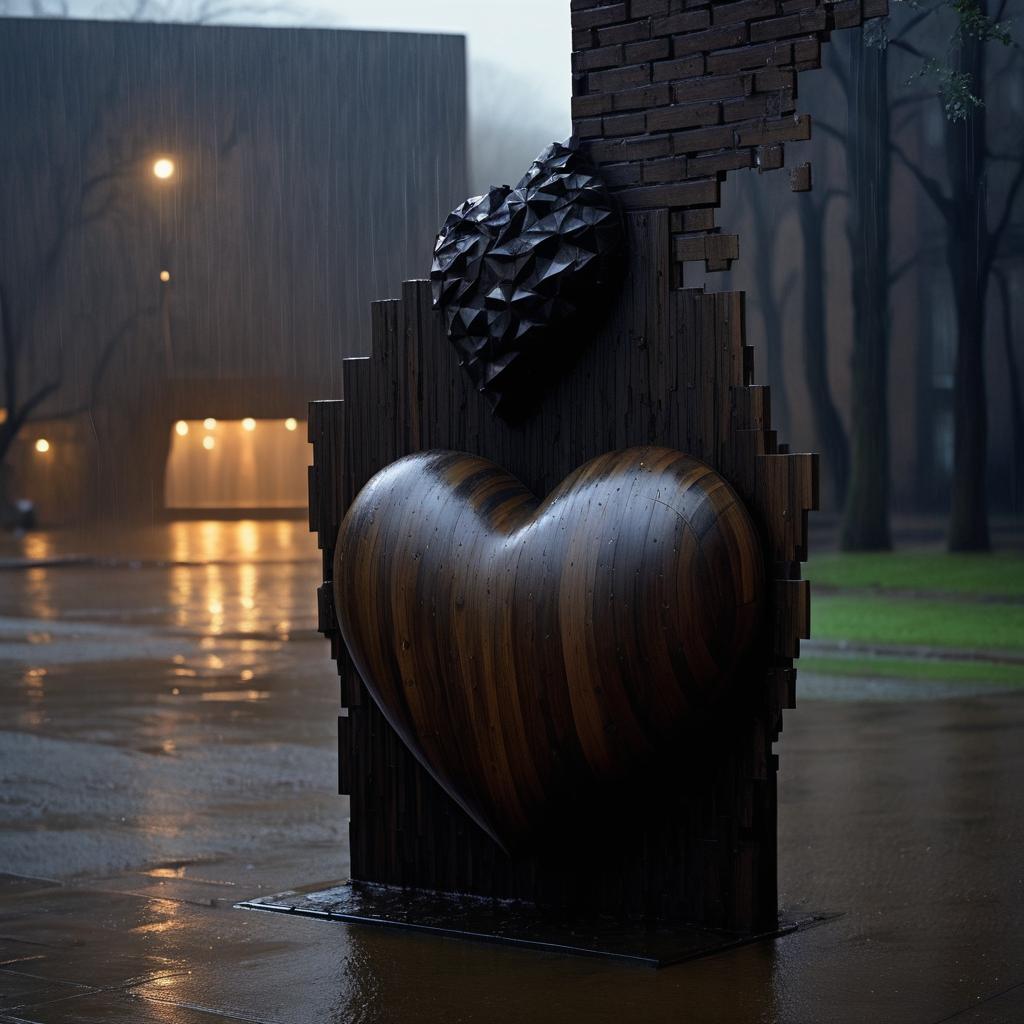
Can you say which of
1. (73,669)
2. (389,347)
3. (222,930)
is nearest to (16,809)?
(222,930)

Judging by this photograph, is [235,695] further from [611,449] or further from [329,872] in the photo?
[611,449]

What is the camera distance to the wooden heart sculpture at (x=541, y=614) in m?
5.10

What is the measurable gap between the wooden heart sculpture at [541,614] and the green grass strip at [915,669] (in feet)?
33.2

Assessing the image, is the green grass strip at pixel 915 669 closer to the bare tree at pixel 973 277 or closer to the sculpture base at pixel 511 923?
the bare tree at pixel 973 277

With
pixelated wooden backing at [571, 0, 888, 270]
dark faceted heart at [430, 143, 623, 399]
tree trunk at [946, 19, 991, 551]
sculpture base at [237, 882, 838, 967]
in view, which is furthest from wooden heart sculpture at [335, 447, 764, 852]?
tree trunk at [946, 19, 991, 551]

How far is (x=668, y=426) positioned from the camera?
18.0ft

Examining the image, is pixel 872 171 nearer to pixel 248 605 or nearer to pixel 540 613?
pixel 248 605

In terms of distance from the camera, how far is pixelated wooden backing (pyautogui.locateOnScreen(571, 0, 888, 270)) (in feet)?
17.3

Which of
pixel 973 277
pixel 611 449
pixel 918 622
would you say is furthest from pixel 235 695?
pixel 973 277

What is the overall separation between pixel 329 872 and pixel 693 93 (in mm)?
3399

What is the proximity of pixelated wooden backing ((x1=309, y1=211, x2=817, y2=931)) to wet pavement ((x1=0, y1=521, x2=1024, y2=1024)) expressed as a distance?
0.38 metres

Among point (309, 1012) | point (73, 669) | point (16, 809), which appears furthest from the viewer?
point (73, 669)

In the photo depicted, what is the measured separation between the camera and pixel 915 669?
16.4m

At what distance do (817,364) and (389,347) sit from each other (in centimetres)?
2003
